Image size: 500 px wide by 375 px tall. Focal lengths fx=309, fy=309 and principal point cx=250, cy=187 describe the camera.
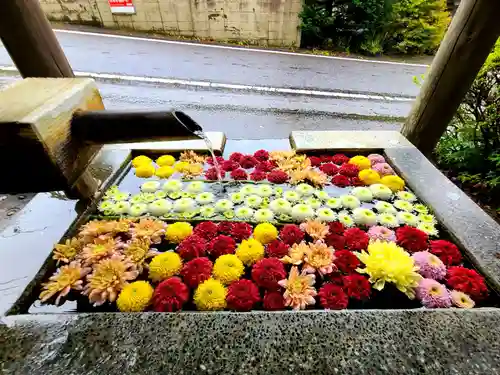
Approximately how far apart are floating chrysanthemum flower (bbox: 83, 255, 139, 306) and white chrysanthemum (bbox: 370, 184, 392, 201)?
1832 mm

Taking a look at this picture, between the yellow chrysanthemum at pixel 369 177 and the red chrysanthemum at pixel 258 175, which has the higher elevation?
the yellow chrysanthemum at pixel 369 177

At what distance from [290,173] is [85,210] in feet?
5.30

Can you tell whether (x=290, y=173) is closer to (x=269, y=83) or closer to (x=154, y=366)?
(x=154, y=366)

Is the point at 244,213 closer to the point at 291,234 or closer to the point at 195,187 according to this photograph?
the point at 291,234

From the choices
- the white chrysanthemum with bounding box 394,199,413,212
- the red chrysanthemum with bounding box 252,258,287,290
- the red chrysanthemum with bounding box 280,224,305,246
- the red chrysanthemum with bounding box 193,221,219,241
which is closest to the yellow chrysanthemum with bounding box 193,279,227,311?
the red chrysanthemum with bounding box 252,258,287,290

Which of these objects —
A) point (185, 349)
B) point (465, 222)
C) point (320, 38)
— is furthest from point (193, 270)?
point (320, 38)

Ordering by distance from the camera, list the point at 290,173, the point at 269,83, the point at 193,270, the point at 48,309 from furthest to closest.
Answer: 1. the point at 269,83
2. the point at 290,173
3. the point at 193,270
4. the point at 48,309

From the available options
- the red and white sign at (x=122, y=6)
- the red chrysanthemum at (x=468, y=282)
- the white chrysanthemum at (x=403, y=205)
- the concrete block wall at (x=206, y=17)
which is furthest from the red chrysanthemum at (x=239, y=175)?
the red and white sign at (x=122, y=6)

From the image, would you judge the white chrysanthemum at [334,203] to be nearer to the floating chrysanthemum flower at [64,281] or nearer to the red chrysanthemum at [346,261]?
the red chrysanthemum at [346,261]

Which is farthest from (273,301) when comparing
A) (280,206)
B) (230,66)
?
(230,66)

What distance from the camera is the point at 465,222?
6.88 feet

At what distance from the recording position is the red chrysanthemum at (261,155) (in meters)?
2.96

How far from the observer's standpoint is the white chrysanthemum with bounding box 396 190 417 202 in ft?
7.86

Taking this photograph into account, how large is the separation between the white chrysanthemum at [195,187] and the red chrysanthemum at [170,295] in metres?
0.94
